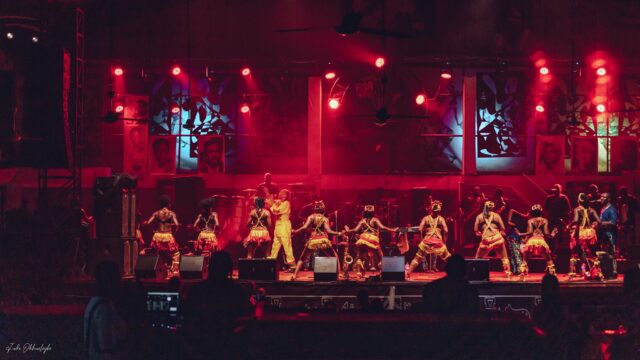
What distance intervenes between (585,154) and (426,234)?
5.46m

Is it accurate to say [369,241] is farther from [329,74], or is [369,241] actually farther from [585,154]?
[585,154]

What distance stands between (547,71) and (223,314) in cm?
1434

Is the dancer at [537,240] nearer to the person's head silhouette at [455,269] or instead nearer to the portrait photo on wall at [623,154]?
the portrait photo on wall at [623,154]

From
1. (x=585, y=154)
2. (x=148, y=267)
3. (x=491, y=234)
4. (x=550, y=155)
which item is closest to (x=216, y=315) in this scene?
(x=148, y=267)

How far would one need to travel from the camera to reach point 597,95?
19109 mm

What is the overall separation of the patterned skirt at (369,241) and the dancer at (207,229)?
9.73 ft

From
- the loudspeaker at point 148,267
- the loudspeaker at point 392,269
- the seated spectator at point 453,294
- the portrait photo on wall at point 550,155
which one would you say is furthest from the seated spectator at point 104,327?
the portrait photo on wall at point 550,155

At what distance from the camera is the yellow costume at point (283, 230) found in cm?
1641

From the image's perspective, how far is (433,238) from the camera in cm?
1575

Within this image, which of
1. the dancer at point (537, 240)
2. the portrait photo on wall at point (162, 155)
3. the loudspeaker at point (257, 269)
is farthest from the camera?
the portrait photo on wall at point (162, 155)

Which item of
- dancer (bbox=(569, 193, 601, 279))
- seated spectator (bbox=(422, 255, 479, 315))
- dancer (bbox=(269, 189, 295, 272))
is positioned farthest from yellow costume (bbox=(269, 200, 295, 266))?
seated spectator (bbox=(422, 255, 479, 315))

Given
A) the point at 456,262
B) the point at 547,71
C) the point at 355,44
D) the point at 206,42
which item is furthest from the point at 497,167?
the point at 456,262

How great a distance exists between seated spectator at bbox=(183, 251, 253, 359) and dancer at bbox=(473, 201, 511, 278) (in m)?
10.0

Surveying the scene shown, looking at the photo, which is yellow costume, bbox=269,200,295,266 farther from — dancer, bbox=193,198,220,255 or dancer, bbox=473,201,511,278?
dancer, bbox=473,201,511,278
